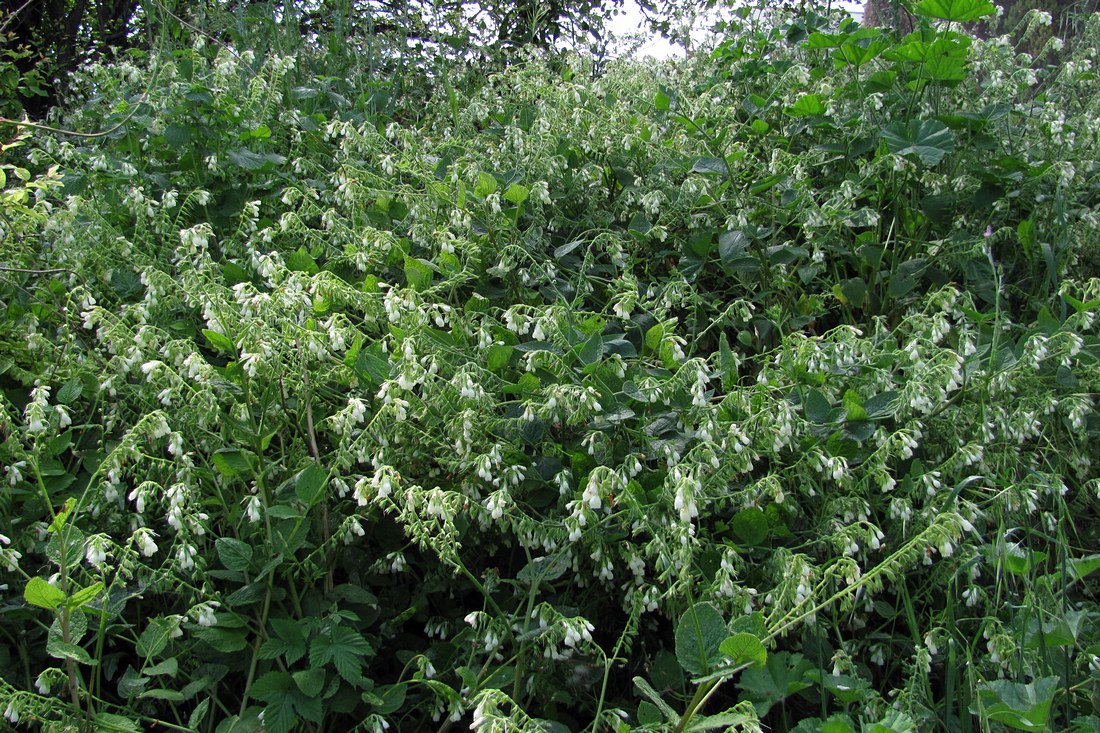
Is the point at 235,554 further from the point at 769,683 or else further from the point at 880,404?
the point at 880,404

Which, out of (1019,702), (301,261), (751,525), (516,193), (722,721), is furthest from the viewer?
(516,193)

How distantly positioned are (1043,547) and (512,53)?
3875 millimetres

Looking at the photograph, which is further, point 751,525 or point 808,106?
point 808,106

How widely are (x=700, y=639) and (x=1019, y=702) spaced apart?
668 millimetres

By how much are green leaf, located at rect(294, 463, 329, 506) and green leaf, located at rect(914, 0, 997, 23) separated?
96.4 inches

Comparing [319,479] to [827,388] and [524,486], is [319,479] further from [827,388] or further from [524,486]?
[827,388]

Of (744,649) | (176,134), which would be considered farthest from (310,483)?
(176,134)

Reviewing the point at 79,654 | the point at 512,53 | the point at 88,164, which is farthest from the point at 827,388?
the point at 512,53

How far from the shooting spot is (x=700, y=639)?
145cm

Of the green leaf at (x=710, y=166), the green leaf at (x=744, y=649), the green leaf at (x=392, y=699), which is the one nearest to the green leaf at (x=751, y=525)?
Result: the green leaf at (x=744, y=649)

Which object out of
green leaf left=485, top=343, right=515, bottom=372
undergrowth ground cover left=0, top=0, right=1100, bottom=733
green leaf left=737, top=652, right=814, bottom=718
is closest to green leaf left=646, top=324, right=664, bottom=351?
undergrowth ground cover left=0, top=0, right=1100, bottom=733

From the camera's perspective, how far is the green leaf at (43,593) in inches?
59.4

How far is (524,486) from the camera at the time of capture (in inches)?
81.1

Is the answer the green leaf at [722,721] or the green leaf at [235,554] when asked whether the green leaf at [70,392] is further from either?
the green leaf at [722,721]
